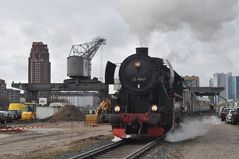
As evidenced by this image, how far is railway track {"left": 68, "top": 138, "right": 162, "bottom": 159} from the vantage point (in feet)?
44.1

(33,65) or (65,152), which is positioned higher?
(33,65)

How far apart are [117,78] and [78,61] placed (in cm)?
6061

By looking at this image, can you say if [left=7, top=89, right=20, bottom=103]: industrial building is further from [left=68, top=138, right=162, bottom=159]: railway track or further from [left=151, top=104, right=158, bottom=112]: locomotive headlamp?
[left=68, top=138, right=162, bottom=159]: railway track

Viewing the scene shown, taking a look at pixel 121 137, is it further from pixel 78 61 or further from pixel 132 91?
pixel 78 61

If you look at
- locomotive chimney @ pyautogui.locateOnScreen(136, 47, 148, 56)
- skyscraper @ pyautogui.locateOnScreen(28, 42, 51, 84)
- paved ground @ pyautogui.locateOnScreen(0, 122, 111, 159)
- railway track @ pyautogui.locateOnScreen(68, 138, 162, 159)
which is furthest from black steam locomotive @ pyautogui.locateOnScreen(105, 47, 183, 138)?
skyscraper @ pyautogui.locateOnScreen(28, 42, 51, 84)

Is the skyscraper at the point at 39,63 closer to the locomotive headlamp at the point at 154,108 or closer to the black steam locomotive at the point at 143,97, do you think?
the black steam locomotive at the point at 143,97

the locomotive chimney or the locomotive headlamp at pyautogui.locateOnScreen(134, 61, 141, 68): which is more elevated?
the locomotive chimney

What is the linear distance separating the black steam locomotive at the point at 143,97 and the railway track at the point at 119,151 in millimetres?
750

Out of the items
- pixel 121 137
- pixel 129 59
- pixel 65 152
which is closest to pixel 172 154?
pixel 65 152

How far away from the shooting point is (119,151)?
52.3ft

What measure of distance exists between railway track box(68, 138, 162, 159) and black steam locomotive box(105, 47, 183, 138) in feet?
2.46

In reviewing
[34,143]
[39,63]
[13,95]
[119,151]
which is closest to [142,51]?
[119,151]

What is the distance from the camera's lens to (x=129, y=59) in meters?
20.2

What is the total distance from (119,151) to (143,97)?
14.8 feet
